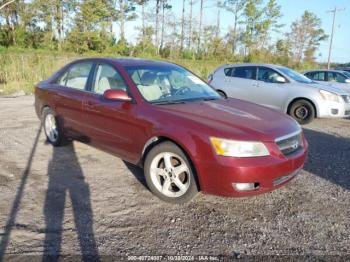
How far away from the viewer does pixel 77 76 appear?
4.95 meters

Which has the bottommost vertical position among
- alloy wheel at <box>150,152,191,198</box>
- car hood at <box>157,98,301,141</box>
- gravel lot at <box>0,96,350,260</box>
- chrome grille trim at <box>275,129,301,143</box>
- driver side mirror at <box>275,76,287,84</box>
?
gravel lot at <box>0,96,350,260</box>

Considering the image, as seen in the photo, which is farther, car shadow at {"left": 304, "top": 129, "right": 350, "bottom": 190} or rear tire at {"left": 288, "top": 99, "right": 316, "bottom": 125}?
rear tire at {"left": 288, "top": 99, "right": 316, "bottom": 125}

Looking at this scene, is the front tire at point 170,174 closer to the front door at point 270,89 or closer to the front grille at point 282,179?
the front grille at point 282,179

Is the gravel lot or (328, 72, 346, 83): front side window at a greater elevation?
(328, 72, 346, 83): front side window

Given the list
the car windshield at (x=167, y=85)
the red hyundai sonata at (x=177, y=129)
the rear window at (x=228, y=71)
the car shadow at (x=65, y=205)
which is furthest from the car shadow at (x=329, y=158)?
the rear window at (x=228, y=71)

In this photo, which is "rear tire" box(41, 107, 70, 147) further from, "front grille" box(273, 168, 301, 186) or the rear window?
the rear window

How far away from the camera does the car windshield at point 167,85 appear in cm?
399

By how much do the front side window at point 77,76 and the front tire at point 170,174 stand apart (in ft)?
5.90

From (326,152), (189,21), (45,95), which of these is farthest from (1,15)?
(326,152)

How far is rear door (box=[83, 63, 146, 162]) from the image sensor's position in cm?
385

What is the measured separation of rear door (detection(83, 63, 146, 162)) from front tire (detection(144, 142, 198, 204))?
0.98ft

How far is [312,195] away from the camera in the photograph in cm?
386

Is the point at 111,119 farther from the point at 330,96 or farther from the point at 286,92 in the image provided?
the point at 330,96

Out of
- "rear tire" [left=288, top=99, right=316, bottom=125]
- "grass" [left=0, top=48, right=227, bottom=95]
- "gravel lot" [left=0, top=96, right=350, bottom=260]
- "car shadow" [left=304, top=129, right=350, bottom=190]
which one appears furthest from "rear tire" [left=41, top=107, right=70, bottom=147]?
"grass" [left=0, top=48, right=227, bottom=95]
